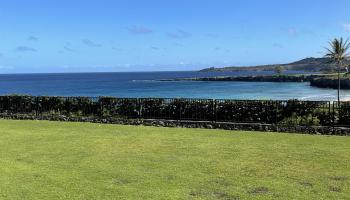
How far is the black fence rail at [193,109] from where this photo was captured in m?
16.6

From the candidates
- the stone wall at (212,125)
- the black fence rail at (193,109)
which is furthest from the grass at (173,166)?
the black fence rail at (193,109)

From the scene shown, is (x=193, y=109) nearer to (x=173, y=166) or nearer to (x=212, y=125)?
(x=212, y=125)

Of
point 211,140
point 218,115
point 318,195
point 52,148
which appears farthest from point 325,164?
point 218,115

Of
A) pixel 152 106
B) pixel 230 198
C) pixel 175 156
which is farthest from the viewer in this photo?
pixel 152 106

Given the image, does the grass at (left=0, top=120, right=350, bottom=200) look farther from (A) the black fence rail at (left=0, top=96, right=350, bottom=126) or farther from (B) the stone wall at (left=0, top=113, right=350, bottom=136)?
(A) the black fence rail at (left=0, top=96, right=350, bottom=126)

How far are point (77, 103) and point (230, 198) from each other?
14869 millimetres

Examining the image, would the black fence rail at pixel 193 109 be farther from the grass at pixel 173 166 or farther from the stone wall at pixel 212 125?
the grass at pixel 173 166

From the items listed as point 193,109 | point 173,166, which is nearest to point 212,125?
point 193,109

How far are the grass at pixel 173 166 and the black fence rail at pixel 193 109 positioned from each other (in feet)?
6.47

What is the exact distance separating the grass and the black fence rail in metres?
1.97

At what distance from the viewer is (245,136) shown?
1470 centimetres

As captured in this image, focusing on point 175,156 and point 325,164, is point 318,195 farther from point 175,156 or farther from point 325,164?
point 175,156

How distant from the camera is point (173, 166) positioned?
9.66m

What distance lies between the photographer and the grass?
301 inches
